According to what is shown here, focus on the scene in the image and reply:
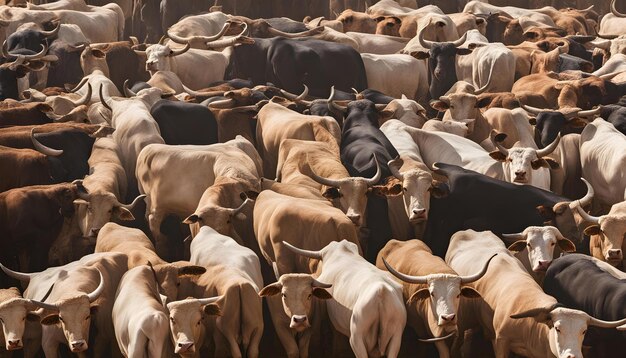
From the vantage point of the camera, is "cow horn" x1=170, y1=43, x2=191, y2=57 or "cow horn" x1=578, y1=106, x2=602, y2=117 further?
"cow horn" x1=170, y1=43, x2=191, y2=57

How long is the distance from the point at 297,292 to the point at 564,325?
2.49 m

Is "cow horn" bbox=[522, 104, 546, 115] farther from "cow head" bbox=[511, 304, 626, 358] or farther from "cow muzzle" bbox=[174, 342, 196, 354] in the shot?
"cow muzzle" bbox=[174, 342, 196, 354]

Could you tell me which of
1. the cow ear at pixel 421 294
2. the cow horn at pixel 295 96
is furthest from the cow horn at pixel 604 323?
the cow horn at pixel 295 96

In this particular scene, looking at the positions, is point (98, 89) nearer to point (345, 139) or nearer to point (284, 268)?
point (345, 139)

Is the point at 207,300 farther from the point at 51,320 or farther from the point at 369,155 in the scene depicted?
the point at 369,155

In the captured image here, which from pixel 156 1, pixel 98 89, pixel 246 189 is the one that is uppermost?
pixel 246 189

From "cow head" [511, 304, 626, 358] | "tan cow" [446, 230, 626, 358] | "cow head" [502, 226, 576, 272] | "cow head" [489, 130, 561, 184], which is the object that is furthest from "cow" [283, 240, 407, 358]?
"cow head" [489, 130, 561, 184]

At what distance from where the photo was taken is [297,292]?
15.1 m

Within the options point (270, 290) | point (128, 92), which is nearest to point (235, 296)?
point (270, 290)

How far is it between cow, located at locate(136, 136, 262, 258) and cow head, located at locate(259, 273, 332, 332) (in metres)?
2.94

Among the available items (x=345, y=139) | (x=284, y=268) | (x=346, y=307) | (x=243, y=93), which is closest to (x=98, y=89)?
(x=243, y=93)

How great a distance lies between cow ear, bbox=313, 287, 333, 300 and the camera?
49.5 ft

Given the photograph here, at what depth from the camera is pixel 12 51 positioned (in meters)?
24.3

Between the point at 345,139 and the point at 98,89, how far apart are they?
434cm
